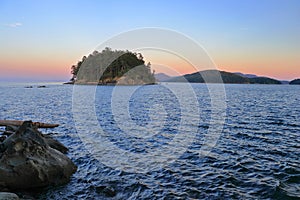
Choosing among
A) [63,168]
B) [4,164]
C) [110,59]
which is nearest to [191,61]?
[63,168]

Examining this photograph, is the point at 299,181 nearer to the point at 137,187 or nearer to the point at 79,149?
the point at 137,187

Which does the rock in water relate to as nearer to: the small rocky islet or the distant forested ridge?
the small rocky islet

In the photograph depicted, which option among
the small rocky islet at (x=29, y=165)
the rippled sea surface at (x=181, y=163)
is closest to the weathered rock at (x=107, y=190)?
the rippled sea surface at (x=181, y=163)

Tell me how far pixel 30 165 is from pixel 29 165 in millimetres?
50

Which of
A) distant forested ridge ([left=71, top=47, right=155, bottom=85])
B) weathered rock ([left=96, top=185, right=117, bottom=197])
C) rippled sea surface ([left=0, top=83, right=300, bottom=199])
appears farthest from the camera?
distant forested ridge ([left=71, top=47, right=155, bottom=85])

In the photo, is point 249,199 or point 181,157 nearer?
point 249,199

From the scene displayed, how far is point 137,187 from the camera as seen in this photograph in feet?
44.7

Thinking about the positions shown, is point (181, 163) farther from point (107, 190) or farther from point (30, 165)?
point (30, 165)

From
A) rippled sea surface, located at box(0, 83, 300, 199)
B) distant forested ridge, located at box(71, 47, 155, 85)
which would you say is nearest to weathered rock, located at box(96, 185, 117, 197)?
rippled sea surface, located at box(0, 83, 300, 199)

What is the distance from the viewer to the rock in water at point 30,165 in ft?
41.8

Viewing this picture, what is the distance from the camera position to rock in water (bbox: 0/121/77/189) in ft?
41.8

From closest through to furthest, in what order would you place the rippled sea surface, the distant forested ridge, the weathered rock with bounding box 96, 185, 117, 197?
the weathered rock with bounding box 96, 185, 117, 197, the rippled sea surface, the distant forested ridge

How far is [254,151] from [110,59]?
182454 mm

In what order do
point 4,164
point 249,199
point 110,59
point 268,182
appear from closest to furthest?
point 249,199 < point 4,164 < point 268,182 < point 110,59
